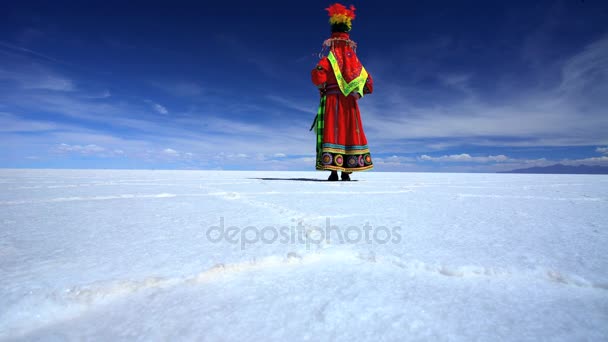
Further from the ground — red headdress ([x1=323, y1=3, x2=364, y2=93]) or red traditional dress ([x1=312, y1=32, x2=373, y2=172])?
red headdress ([x1=323, y1=3, x2=364, y2=93])

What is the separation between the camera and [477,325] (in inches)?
12.9

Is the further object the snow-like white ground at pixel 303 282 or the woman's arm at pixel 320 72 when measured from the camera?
the woman's arm at pixel 320 72

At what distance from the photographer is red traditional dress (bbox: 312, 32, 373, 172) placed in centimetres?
371

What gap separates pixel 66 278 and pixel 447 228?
0.84m

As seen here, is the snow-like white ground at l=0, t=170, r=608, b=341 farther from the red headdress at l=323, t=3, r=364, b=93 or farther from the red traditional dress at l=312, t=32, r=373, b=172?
the red headdress at l=323, t=3, r=364, b=93

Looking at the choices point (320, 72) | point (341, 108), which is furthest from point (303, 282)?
point (341, 108)

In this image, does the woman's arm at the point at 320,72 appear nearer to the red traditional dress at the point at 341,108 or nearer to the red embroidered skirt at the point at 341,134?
the red traditional dress at the point at 341,108

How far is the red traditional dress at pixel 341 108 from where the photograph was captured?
3.71m

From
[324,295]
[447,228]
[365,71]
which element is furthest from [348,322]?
[365,71]

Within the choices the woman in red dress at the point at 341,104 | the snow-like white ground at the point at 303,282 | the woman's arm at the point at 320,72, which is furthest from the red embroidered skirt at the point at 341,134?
the snow-like white ground at the point at 303,282

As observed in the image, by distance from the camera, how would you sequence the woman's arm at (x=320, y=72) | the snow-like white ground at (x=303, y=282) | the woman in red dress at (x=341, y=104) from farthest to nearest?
the woman in red dress at (x=341, y=104), the woman's arm at (x=320, y=72), the snow-like white ground at (x=303, y=282)

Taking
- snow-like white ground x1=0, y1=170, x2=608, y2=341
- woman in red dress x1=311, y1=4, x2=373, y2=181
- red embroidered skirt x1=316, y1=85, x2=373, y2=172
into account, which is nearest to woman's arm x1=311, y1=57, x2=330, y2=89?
woman in red dress x1=311, y1=4, x2=373, y2=181

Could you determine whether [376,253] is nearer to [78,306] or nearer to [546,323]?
[546,323]

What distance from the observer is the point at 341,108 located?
390 centimetres
